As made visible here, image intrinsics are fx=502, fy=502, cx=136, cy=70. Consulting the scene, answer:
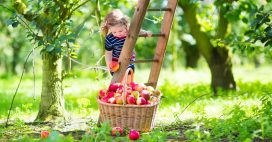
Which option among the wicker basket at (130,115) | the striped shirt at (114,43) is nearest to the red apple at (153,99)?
the wicker basket at (130,115)

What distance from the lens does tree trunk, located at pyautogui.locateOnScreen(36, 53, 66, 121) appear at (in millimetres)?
5836

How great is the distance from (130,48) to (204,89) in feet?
15.5

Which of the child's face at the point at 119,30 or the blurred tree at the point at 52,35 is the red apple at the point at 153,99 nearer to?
the child's face at the point at 119,30

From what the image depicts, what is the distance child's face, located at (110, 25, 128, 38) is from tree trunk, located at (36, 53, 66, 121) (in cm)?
80

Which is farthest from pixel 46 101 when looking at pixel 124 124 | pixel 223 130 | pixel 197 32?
pixel 197 32

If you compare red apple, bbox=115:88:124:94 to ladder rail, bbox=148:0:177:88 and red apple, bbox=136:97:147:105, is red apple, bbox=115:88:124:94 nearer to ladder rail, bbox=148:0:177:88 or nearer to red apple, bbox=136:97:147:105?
red apple, bbox=136:97:147:105

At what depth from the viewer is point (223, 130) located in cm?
446

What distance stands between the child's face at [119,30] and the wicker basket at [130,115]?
825mm

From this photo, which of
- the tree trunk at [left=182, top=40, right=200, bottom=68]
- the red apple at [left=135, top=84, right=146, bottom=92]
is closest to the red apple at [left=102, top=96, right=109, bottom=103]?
the red apple at [left=135, top=84, right=146, bottom=92]

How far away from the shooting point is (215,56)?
920cm

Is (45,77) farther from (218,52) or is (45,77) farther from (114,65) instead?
(218,52)

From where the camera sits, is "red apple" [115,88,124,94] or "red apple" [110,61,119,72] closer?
"red apple" [115,88,124,94]

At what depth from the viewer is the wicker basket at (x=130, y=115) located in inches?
189

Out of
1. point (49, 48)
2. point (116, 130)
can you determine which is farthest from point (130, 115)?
point (49, 48)
